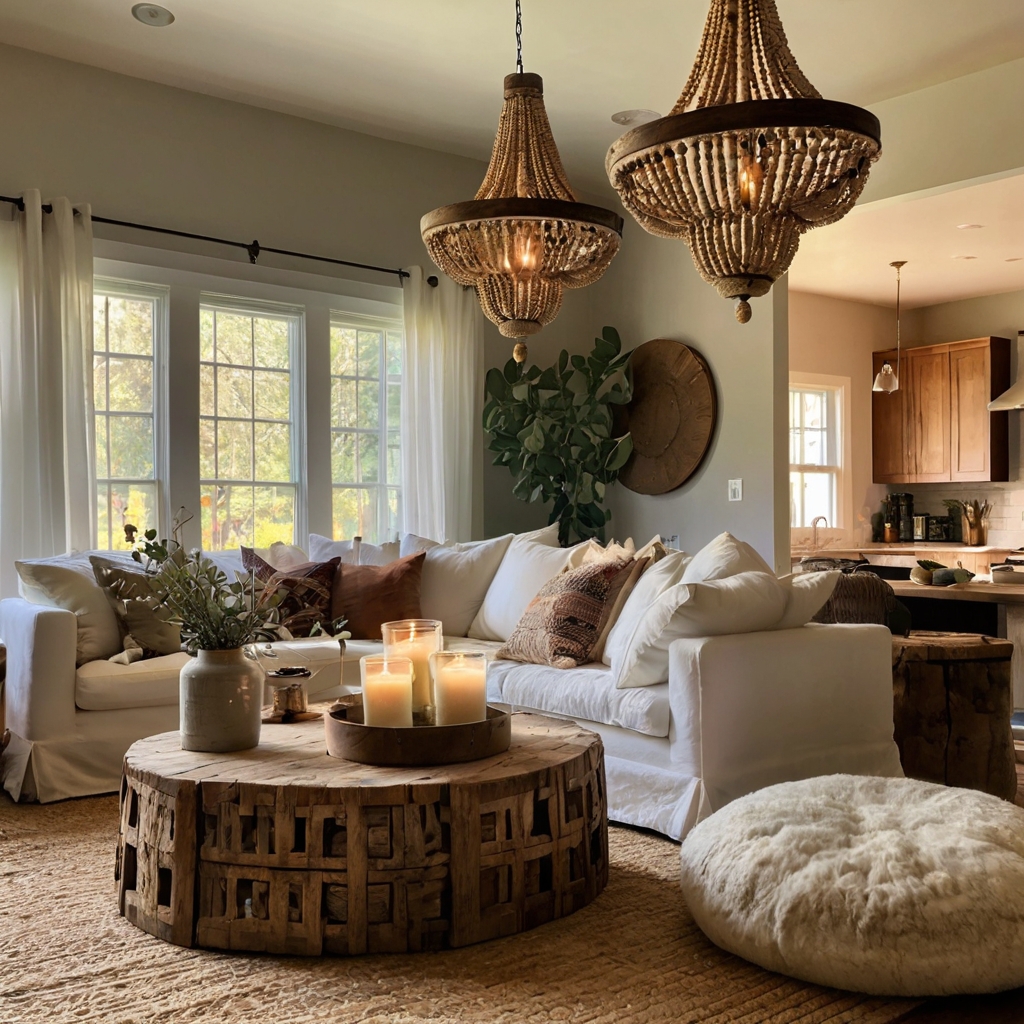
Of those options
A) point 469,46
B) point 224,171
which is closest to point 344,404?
point 224,171

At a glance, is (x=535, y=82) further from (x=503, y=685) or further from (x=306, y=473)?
(x=306, y=473)

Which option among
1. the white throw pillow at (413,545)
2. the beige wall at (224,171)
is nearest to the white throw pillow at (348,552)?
the white throw pillow at (413,545)

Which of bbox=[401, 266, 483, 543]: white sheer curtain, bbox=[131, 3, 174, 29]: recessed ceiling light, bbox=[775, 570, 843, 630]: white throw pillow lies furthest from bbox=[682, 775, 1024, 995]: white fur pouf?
bbox=[131, 3, 174, 29]: recessed ceiling light

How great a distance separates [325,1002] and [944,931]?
3.79 ft

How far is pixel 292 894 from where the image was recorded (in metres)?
2.15

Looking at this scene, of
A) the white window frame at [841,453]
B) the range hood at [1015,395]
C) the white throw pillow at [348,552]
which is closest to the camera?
the white throw pillow at [348,552]

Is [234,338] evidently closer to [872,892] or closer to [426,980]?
[426,980]

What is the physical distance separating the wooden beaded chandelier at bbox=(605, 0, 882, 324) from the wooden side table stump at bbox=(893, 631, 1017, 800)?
161 cm

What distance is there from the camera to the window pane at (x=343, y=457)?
557 centimetres

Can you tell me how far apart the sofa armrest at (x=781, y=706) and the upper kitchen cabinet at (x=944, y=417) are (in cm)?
531

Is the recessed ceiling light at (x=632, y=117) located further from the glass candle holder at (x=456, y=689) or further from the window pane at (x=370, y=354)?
the glass candle holder at (x=456, y=689)

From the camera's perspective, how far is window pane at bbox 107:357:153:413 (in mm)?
4828

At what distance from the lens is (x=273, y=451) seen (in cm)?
534

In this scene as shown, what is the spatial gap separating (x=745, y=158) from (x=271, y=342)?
11.7 feet
